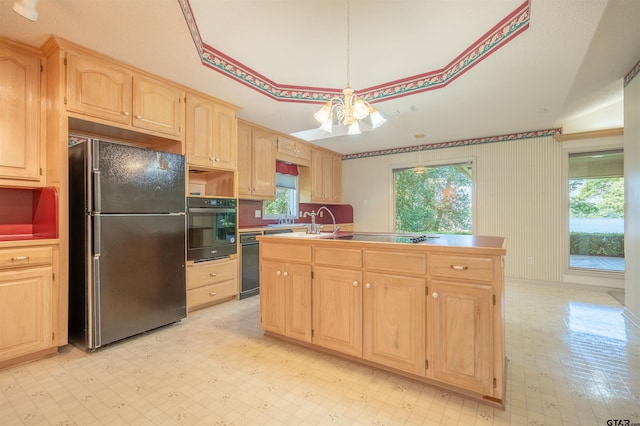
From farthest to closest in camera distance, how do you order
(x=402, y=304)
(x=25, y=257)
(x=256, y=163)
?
1. (x=256, y=163)
2. (x=25, y=257)
3. (x=402, y=304)

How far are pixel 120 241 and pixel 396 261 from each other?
2.18m

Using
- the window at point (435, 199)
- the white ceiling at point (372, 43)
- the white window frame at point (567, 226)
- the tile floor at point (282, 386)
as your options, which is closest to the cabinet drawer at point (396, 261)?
the tile floor at point (282, 386)

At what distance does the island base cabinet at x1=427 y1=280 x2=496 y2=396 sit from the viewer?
160 cm

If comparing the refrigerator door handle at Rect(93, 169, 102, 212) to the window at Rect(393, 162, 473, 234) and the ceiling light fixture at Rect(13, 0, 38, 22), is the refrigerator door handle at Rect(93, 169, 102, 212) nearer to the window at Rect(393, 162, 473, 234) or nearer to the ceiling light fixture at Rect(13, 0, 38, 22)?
the ceiling light fixture at Rect(13, 0, 38, 22)

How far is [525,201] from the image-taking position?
15.1ft

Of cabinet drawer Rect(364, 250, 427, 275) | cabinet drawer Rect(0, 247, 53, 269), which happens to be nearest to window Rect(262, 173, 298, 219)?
cabinet drawer Rect(0, 247, 53, 269)

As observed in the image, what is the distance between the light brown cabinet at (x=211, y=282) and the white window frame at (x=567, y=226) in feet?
15.6

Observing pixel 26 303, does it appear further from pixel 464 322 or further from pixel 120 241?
pixel 464 322

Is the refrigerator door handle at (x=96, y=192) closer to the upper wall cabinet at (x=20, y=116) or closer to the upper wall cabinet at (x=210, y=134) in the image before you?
the upper wall cabinet at (x=20, y=116)

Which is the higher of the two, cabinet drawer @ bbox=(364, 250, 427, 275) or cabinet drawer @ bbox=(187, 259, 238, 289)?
cabinet drawer @ bbox=(364, 250, 427, 275)

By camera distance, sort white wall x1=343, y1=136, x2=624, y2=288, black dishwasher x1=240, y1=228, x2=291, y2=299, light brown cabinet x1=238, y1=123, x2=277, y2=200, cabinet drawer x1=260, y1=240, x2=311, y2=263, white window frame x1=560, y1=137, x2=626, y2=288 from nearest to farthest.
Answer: cabinet drawer x1=260, y1=240, x2=311, y2=263, black dishwasher x1=240, y1=228, x2=291, y2=299, light brown cabinet x1=238, y1=123, x2=277, y2=200, white window frame x1=560, y1=137, x2=626, y2=288, white wall x1=343, y1=136, x2=624, y2=288

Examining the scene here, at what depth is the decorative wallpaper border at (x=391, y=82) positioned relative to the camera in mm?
2031

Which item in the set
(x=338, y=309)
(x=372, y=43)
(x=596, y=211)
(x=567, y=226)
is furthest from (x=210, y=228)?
(x=596, y=211)

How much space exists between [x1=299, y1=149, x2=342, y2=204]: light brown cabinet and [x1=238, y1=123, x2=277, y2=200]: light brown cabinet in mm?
1006
